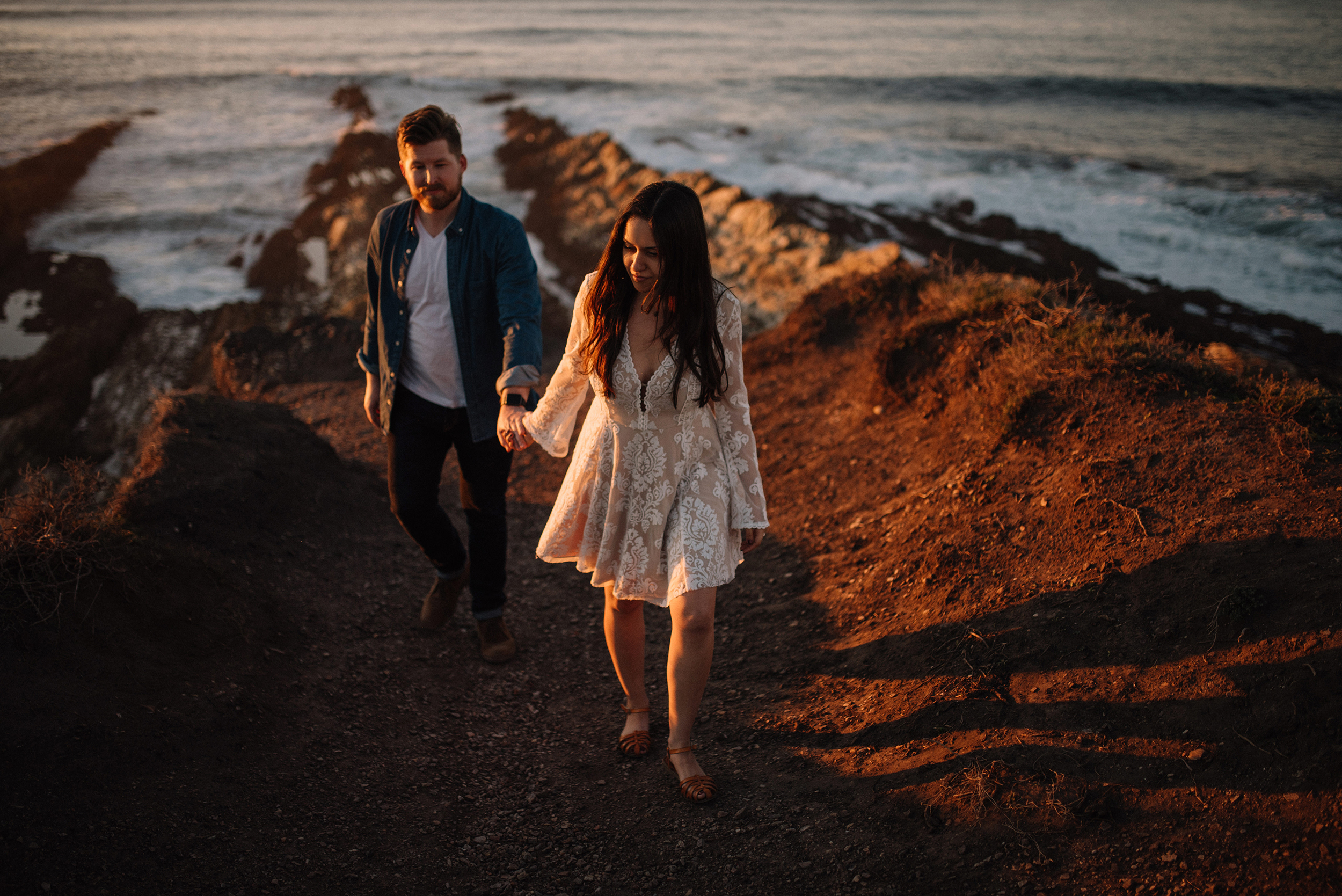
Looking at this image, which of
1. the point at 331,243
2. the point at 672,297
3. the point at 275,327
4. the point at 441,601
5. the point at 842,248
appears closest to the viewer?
the point at 672,297

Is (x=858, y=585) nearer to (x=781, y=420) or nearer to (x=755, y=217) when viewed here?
(x=781, y=420)

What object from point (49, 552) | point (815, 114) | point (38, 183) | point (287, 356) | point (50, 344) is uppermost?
point (815, 114)

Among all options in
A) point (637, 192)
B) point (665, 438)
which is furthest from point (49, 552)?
point (637, 192)

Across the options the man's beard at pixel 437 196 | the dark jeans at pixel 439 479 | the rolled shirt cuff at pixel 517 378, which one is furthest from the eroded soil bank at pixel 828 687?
the man's beard at pixel 437 196

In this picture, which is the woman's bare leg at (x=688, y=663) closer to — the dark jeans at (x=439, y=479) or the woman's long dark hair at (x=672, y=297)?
the woman's long dark hair at (x=672, y=297)

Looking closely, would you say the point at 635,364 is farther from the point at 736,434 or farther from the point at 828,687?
the point at 828,687

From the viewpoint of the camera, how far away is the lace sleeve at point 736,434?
2838 millimetres

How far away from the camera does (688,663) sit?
288 cm

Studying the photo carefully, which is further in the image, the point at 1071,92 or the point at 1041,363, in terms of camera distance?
the point at 1071,92

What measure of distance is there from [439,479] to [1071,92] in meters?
30.0

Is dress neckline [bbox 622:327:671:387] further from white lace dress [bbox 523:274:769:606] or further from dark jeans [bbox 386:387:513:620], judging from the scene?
dark jeans [bbox 386:387:513:620]

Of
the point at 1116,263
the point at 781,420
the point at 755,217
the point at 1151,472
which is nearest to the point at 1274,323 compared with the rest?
the point at 1116,263

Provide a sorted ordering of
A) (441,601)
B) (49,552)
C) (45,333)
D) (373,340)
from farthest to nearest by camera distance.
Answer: (45,333)
(441,601)
(373,340)
(49,552)

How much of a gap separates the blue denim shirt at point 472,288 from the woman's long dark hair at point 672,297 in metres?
0.70
